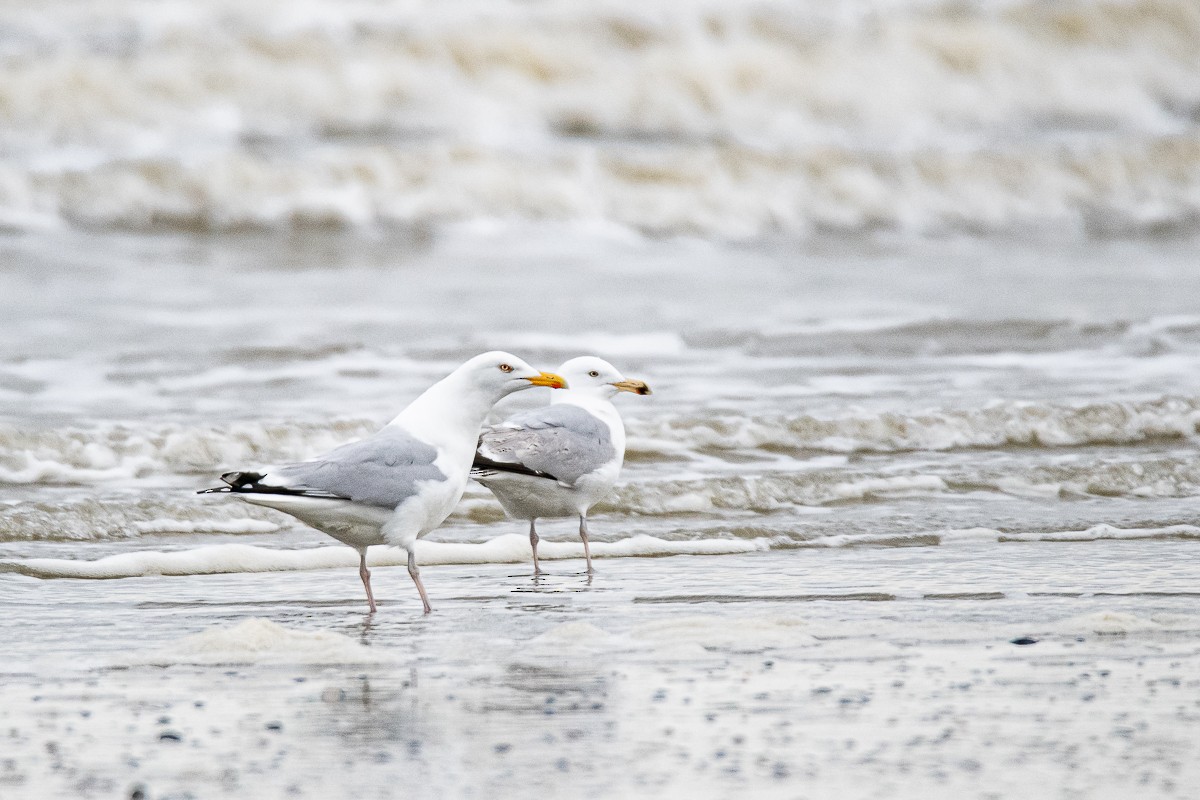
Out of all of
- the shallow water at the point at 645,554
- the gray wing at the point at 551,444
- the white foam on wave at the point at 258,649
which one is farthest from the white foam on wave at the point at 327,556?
the white foam on wave at the point at 258,649

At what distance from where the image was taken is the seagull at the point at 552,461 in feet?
20.3

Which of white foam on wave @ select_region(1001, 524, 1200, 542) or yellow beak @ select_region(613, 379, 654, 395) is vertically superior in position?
yellow beak @ select_region(613, 379, 654, 395)

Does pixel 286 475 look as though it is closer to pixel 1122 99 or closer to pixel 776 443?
pixel 776 443

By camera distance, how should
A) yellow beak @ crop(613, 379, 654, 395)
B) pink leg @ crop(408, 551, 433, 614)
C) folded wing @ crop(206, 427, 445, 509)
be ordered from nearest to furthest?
1. folded wing @ crop(206, 427, 445, 509)
2. pink leg @ crop(408, 551, 433, 614)
3. yellow beak @ crop(613, 379, 654, 395)

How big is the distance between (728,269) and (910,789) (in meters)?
12.2

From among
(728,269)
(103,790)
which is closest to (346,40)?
(728,269)

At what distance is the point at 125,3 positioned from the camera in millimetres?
18141

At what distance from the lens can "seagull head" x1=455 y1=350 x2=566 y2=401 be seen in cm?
558

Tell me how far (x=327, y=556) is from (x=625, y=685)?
104 inches

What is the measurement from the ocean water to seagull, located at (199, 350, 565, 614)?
1.00 feet

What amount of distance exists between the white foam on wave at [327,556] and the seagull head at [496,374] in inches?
43.9

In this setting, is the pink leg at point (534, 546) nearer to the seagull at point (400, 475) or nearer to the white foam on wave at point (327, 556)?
the white foam on wave at point (327, 556)

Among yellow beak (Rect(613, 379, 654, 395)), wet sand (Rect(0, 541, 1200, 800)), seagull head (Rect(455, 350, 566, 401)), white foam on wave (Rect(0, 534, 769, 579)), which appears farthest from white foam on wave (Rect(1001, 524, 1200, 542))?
seagull head (Rect(455, 350, 566, 401))

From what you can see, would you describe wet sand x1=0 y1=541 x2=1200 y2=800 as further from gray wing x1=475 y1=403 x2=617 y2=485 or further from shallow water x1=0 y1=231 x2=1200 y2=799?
gray wing x1=475 y1=403 x2=617 y2=485
